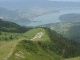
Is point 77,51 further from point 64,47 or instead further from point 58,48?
point 58,48

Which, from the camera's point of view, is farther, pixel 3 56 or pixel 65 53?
pixel 65 53

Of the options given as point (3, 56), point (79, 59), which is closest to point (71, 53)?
point (79, 59)

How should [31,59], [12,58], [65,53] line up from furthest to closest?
[65,53], [31,59], [12,58]

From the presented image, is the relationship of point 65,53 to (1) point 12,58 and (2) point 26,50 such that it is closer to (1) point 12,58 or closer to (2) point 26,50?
(2) point 26,50

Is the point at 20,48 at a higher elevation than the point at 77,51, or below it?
higher


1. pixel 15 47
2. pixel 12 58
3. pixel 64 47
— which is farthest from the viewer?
pixel 64 47

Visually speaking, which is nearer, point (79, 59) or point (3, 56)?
point (3, 56)

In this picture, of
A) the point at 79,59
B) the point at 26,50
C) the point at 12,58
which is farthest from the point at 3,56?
the point at 79,59

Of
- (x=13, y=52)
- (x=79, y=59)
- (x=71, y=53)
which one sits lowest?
(x=71, y=53)

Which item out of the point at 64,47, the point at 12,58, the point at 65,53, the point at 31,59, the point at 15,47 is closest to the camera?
the point at 12,58
